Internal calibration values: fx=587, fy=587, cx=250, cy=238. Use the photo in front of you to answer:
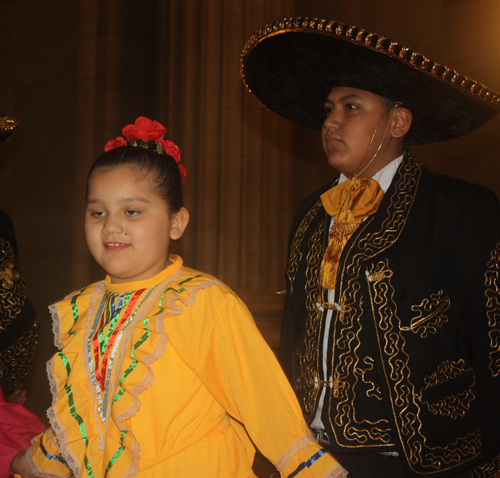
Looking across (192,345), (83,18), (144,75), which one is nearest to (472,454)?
(192,345)

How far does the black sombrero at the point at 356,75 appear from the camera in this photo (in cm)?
169

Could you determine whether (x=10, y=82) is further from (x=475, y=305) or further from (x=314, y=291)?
(x=475, y=305)

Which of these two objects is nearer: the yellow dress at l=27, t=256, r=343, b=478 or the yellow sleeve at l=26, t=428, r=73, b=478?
the yellow dress at l=27, t=256, r=343, b=478

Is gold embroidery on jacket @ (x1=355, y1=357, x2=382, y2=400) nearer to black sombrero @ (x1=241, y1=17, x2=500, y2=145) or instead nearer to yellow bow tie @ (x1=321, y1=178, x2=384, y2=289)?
yellow bow tie @ (x1=321, y1=178, x2=384, y2=289)

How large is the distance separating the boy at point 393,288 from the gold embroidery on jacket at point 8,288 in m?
1.23

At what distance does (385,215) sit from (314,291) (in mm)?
321

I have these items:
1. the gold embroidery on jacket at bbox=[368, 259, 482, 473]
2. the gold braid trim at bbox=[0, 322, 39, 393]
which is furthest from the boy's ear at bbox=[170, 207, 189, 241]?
the gold braid trim at bbox=[0, 322, 39, 393]

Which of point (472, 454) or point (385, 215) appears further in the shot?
point (385, 215)

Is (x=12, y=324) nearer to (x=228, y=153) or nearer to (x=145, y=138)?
(x=145, y=138)

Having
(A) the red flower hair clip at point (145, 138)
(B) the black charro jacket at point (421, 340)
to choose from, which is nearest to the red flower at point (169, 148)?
(A) the red flower hair clip at point (145, 138)

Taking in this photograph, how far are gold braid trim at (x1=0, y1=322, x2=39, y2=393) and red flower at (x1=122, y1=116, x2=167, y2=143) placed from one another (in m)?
1.26

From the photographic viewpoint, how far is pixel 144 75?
4.53 metres

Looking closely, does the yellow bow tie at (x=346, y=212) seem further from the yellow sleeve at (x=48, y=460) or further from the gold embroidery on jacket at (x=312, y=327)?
the yellow sleeve at (x=48, y=460)

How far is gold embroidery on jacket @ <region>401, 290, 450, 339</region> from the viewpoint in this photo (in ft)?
5.29
